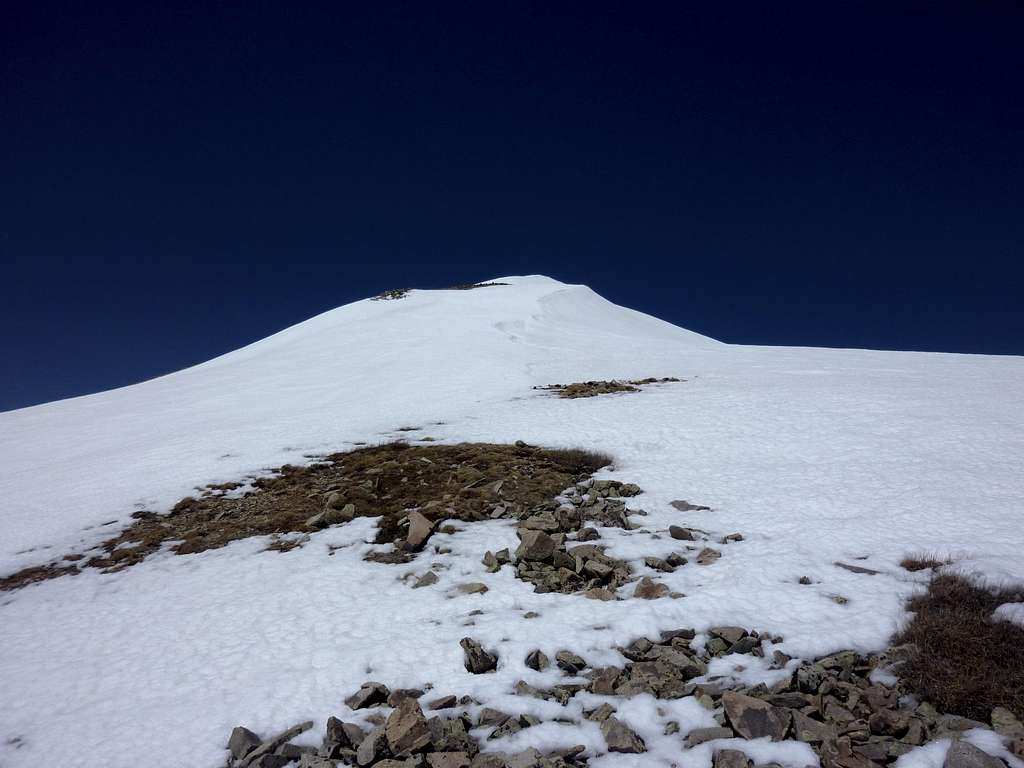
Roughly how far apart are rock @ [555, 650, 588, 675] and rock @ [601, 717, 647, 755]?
3.24 feet

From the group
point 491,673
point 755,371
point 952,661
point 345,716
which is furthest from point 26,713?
point 755,371

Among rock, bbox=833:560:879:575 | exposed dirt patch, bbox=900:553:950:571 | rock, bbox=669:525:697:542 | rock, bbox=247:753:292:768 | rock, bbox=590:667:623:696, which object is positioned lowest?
rock, bbox=247:753:292:768

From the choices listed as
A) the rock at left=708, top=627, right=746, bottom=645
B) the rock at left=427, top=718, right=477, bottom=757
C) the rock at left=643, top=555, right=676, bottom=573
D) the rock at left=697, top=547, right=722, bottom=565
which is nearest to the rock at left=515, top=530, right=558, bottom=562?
the rock at left=643, top=555, right=676, bottom=573

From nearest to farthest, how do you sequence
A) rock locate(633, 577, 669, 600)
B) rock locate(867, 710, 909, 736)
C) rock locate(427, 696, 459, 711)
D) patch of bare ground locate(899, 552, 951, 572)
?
rock locate(867, 710, 909, 736) < rock locate(427, 696, 459, 711) < rock locate(633, 577, 669, 600) < patch of bare ground locate(899, 552, 951, 572)

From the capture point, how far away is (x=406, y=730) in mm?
5293

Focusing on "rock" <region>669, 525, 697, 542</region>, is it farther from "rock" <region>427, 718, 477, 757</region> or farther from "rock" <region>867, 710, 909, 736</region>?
"rock" <region>427, 718, 477, 757</region>

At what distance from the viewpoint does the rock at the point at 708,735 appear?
5129mm

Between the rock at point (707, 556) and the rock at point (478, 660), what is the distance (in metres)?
4.16

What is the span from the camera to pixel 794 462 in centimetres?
1349

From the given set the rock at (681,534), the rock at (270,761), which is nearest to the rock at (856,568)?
the rock at (681,534)

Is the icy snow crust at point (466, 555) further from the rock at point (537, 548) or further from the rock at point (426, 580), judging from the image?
the rock at point (537, 548)

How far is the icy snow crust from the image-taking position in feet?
20.9

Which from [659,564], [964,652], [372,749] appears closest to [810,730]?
[964,652]

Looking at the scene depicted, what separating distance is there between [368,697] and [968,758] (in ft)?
19.4
